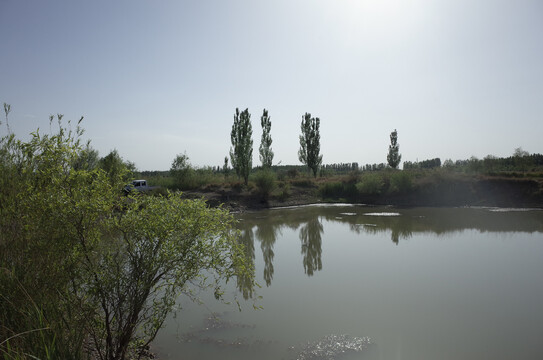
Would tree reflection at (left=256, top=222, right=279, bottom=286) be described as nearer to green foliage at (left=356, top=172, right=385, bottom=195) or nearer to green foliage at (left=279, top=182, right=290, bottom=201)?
green foliage at (left=279, top=182, right=290, bottom=201)

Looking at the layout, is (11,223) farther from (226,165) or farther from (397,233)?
(226,165)

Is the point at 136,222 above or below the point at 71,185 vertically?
below

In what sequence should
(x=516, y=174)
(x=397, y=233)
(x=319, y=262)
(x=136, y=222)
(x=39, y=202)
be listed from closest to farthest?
(x=39, y=202) < (x=136, y=222) < (x=319, y=262) < (x=397, y=233) < (x=516, y=174)

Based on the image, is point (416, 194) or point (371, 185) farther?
point (371, 185)

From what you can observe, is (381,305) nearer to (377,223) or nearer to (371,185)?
(377,223)

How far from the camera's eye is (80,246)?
3.90m

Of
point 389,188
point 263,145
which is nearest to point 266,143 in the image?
point 263,145

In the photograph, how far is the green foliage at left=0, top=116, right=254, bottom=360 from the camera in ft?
11.4

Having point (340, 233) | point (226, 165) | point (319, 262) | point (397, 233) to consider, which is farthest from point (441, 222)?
point (226, 165)

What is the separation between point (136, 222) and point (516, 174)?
33.5 meters

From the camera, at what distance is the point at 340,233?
16406mm

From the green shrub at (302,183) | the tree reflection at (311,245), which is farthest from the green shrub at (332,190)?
the tree reflection at (311,245)

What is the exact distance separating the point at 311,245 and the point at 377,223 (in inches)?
282

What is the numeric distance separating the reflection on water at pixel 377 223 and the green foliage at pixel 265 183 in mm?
4417
